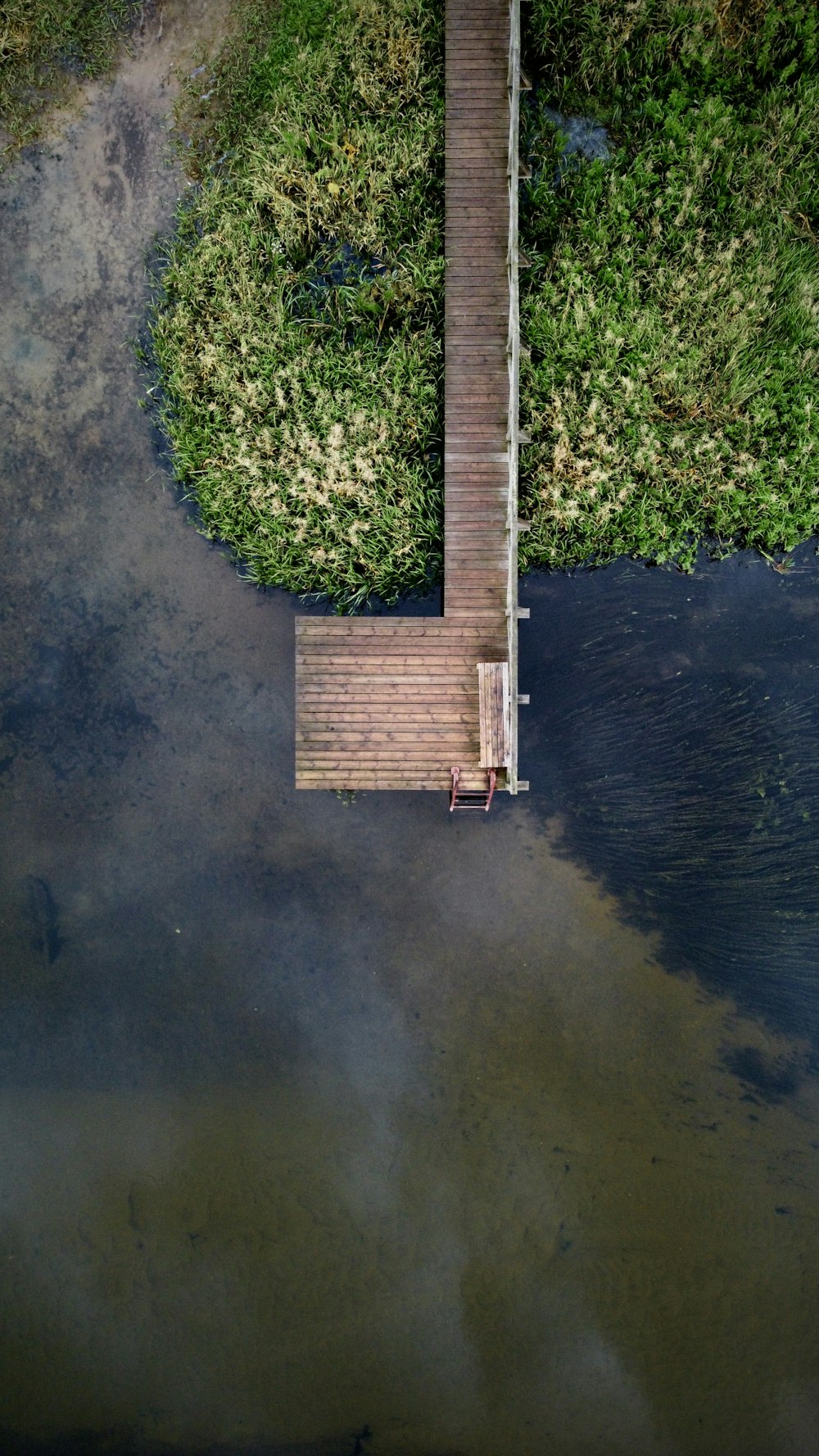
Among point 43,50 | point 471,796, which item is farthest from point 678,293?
point 43,50

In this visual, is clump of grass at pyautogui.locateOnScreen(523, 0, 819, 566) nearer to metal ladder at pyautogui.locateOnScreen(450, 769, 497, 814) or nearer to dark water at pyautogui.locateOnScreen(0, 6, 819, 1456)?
dark water at pyautogui.locateOnScreen(0, 6, 819, 1456)

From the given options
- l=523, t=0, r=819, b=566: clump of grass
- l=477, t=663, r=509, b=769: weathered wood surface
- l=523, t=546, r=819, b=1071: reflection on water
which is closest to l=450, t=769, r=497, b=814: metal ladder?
l=477, t=663, r=509, b=769: weathered wood surface

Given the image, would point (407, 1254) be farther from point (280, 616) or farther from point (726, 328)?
point (726, 328)

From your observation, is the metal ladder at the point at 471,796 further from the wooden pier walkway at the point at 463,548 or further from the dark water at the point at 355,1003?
the dark water at the point at 355,1003

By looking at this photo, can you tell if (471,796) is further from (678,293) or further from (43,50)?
(43,50)

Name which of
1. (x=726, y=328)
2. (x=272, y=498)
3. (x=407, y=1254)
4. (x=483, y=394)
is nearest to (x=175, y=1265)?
(x=407, y=1254)
